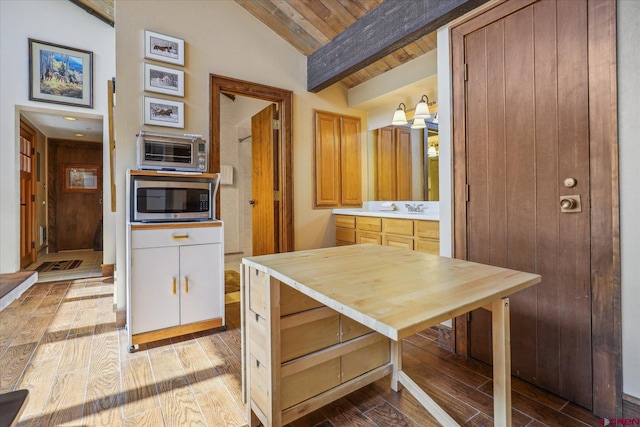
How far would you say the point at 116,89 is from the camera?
8.45ft

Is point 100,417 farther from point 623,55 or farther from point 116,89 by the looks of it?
point 623,55

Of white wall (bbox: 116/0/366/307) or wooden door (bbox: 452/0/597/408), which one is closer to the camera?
wooden door (bbox: 452/0/597/408)

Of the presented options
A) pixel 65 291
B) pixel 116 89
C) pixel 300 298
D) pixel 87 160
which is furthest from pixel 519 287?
pixel 87 160

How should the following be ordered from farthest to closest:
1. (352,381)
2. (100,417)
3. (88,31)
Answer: (88,31)
(352,381)
(100,417)

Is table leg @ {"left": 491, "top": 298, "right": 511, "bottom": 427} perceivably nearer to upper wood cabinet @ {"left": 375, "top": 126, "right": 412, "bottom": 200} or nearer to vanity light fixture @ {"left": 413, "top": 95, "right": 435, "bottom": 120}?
vanity light fixture @ {"left": 413, "top": 95, "right": 435, "bottom": 120}

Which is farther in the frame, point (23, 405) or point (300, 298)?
point (300, 298)

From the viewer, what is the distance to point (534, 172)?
170 centimetres

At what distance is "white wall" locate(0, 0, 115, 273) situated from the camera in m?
3.92

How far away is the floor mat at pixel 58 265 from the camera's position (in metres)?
4.69

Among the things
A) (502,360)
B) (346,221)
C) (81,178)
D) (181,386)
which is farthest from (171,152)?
(81,178)

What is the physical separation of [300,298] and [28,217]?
5.79 metres

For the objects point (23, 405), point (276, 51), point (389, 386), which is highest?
point (276, 51)

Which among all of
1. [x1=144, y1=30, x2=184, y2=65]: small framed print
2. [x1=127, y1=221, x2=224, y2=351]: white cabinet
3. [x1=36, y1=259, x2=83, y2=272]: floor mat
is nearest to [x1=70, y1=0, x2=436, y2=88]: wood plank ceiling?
[x1=144, y1=30, x2=184, y2=65]: small framed print

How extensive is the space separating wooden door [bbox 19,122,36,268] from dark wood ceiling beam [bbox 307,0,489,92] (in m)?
4.59
